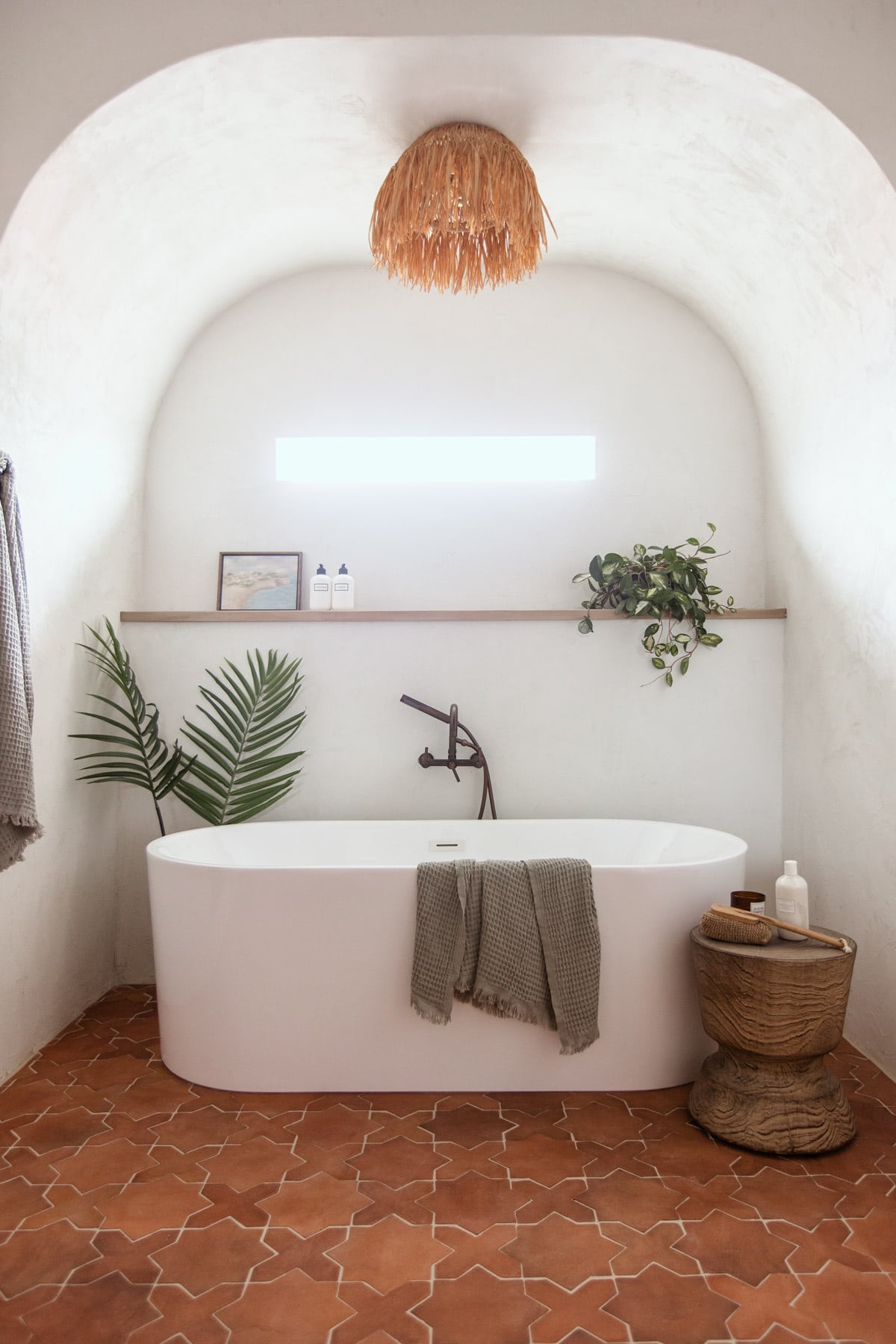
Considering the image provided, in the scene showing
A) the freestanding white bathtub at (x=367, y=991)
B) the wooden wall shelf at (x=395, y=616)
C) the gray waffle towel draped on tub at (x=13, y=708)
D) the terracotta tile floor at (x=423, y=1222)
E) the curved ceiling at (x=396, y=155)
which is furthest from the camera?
the wooden wall shelf at (x=395, y=616)

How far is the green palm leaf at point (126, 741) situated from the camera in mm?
2912

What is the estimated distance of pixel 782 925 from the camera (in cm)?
216

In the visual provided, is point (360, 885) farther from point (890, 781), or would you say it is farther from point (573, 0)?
point (573, 0)

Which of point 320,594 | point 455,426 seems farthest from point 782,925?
point 455,426

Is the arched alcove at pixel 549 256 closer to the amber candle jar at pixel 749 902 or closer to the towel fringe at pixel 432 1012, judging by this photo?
the amber candle jar at pixel 749 902

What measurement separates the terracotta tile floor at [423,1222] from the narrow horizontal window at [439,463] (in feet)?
7.09

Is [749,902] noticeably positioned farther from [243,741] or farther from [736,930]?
[243,741]

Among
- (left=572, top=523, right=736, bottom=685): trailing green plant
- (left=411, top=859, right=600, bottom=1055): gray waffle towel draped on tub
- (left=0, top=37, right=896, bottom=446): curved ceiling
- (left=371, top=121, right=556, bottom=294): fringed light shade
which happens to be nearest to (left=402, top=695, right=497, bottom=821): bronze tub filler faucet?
(left=572, top=523, right=736, bottom=685): trailing green plant

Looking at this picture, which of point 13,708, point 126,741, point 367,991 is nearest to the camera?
point 13,708

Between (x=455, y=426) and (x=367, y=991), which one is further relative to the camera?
(x=455, y=426)

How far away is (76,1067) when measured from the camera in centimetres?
245

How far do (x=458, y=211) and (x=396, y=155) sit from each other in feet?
1.68

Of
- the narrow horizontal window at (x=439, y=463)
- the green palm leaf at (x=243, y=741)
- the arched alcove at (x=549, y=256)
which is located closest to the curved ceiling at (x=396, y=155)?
the arched alcove at (x=549, y=256)

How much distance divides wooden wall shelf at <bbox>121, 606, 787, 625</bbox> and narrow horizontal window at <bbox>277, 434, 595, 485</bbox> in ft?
1.91
